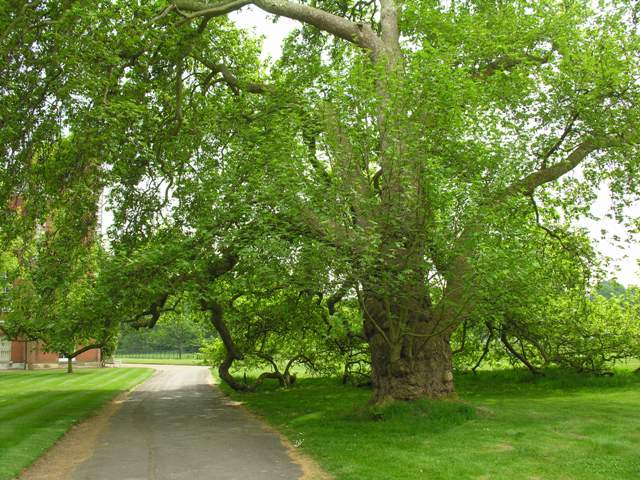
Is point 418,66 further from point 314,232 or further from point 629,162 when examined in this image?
point 629,162

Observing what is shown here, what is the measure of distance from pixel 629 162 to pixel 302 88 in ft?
30.3

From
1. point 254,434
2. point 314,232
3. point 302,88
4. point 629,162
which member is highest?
point 302,88

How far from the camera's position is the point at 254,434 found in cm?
1406

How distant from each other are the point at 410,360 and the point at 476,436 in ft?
10.5

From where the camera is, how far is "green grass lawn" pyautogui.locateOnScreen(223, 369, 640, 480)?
374 inches

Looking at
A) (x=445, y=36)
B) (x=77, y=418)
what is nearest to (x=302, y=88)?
(x=445, y=36)

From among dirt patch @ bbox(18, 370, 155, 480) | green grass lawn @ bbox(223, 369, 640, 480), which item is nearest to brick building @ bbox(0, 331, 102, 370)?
green grass lawn @ bbox(223, 369, 640, 480)

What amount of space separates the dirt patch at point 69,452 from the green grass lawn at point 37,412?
0.17 meters

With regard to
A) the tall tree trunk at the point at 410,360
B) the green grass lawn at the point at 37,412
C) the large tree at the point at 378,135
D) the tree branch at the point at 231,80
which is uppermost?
the tree branch at the point at 231,80

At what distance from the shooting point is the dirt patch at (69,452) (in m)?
10.2

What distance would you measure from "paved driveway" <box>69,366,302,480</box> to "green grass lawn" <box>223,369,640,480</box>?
820 millimetres

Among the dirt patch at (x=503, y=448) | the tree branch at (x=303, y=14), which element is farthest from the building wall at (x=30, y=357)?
the dirt patch at (x=503, y=448)

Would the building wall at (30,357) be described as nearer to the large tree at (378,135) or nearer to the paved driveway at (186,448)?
the paved driveway at (186,448)

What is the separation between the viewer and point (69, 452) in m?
12.2
